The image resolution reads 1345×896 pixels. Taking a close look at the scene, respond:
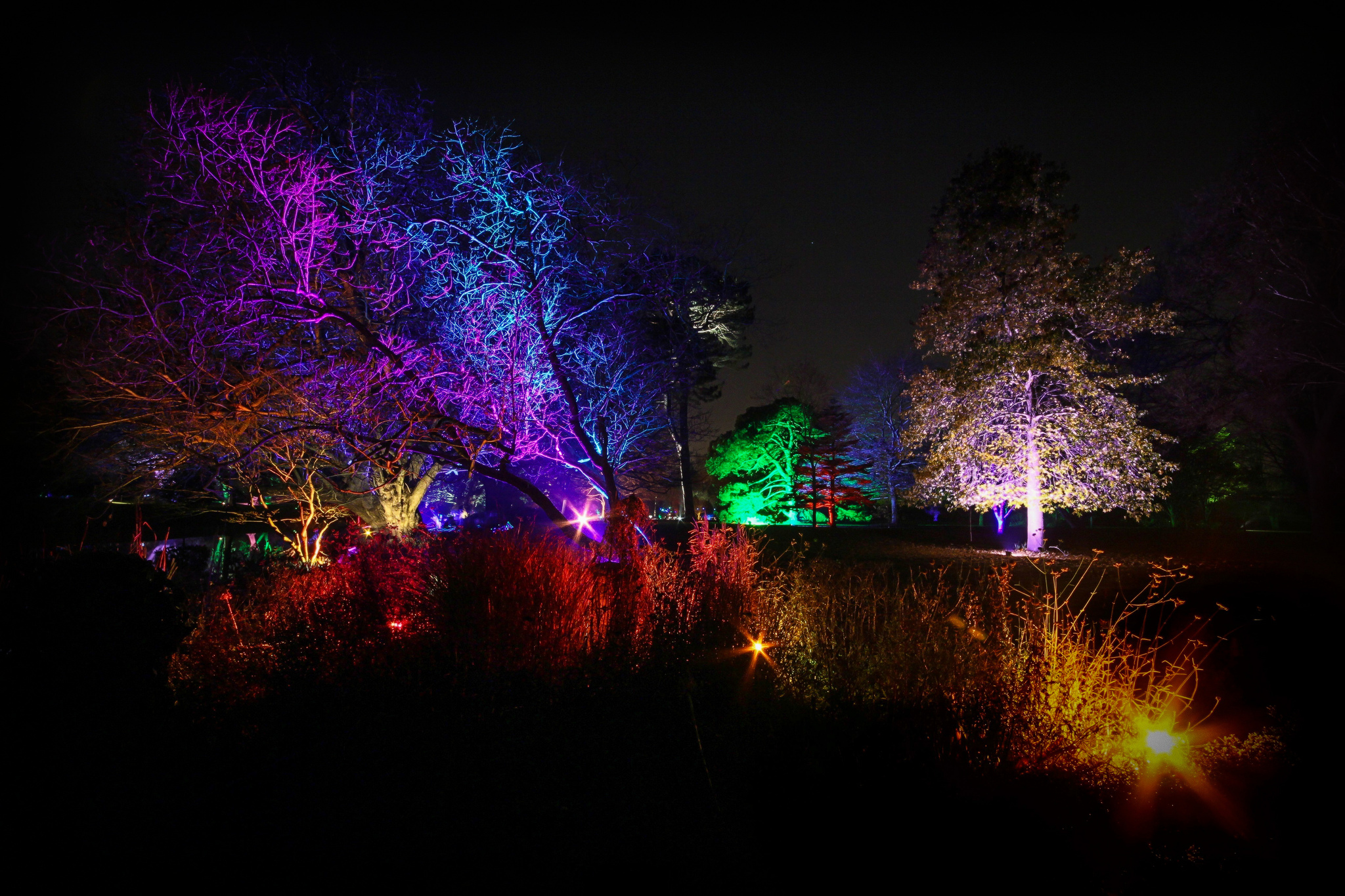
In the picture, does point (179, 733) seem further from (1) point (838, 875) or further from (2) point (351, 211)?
(2) point (351, 211)

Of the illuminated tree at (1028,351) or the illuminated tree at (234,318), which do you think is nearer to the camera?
the illuminated tree at (234,318)

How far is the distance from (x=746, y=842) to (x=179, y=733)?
3286mm

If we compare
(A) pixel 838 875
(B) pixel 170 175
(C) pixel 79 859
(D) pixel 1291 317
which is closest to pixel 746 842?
(A) pixel 838 875

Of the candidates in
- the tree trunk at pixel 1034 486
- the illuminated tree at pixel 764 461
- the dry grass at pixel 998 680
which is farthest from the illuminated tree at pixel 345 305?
the illuminated tree at pixel 764 461

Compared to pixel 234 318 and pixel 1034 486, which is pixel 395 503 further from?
pixel 1034 486

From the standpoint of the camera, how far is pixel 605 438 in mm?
9922

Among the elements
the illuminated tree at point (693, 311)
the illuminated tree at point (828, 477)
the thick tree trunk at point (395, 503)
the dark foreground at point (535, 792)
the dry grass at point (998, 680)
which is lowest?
the dark foreground at point (535, 792)

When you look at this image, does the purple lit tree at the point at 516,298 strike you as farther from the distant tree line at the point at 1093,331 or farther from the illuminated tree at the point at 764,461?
the illuminated tree at the point at 764,461

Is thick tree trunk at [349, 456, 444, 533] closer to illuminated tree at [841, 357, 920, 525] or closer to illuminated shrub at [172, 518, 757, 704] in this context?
illuminated shrub at [172, 518, 757, 704]

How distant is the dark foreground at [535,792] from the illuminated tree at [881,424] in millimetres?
28381

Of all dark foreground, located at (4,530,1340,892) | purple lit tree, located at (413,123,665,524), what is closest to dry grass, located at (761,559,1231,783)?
dark foreground, located at (4,530,1340,892)

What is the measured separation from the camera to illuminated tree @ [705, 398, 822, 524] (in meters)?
27.0

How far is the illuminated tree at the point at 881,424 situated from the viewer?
104 ft

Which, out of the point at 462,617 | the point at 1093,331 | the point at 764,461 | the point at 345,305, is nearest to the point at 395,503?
the point at 345,305
